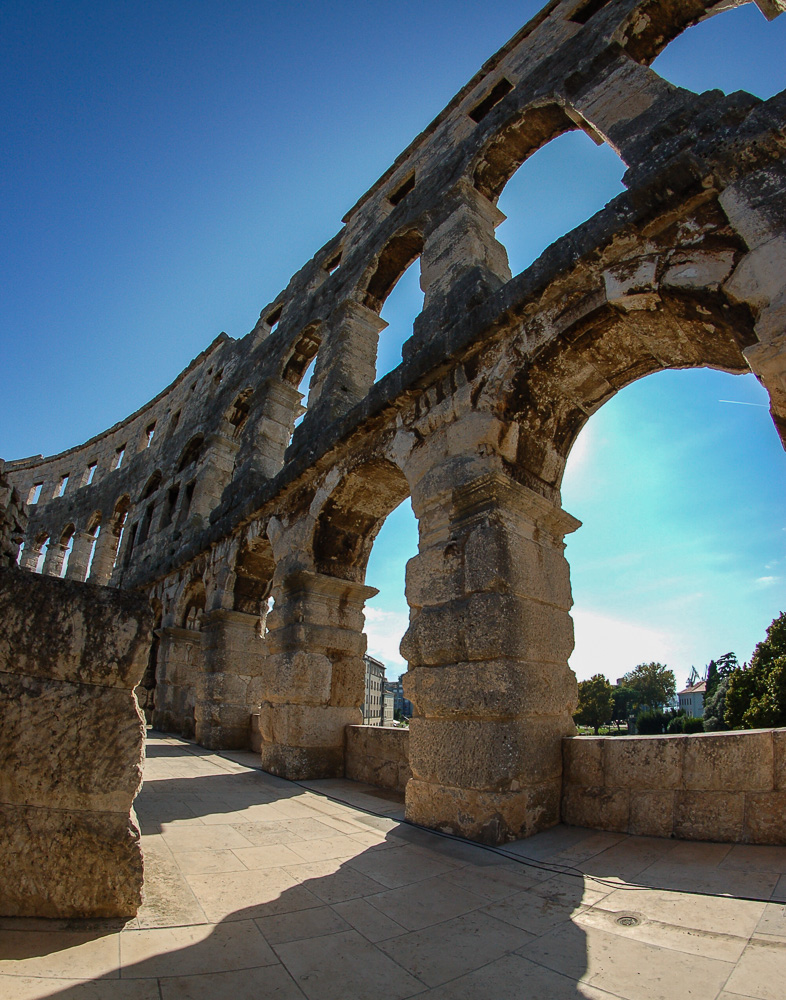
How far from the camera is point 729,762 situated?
2.84m

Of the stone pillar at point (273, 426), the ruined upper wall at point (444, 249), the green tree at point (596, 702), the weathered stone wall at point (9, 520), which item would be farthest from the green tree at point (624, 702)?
the weathered stone wall at point (9, 520)

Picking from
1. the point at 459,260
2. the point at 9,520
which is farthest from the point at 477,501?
the point at 9,520

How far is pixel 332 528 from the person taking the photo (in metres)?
6.25

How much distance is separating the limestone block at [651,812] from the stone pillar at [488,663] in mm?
508

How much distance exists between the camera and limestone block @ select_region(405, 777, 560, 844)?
10.3ft

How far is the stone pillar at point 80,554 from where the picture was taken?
15516 millimetres

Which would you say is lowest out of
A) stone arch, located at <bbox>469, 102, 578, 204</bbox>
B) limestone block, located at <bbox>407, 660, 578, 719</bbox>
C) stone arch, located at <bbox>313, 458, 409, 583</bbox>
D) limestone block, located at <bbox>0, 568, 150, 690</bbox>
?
limestone block, located at <bbox>407, 660, 578, 719</bbox>

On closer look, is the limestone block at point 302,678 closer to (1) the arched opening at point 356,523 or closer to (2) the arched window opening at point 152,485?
(1) the arched opening at point 356,523

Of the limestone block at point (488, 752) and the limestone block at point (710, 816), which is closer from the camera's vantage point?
the limestone block at point (710, 816)

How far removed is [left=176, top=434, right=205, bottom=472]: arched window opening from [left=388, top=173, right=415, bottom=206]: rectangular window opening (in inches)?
266

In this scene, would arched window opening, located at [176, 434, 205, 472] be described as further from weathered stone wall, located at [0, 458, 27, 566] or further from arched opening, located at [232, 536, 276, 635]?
weathered stone wall, located at [0, 458, 27, 566]

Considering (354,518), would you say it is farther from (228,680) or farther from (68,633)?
(68,633)

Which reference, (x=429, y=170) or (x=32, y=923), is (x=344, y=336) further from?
(x=32, y=923)

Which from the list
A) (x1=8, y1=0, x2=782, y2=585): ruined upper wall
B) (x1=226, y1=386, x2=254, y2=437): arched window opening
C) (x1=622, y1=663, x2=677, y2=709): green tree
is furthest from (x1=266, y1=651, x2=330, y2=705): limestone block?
(x1=622, y1=663, x2=677, y2=709): green tree
